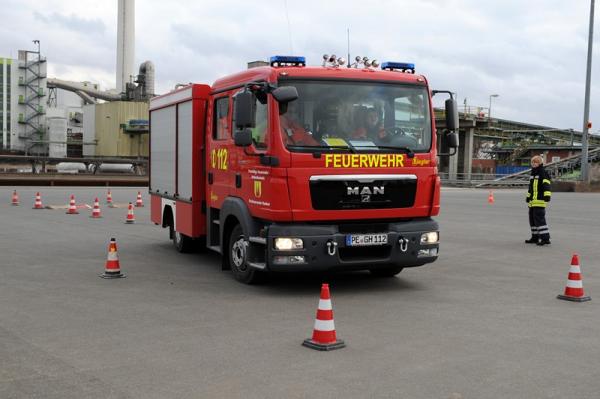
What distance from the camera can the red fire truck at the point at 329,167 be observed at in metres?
8.00

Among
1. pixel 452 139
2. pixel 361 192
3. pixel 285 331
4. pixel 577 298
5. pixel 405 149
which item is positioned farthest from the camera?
pixel 452 139

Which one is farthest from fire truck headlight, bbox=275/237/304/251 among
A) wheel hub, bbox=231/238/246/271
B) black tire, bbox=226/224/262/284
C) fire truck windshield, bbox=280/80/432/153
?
Result: fire truck windshield, bbox=280/80/432/153

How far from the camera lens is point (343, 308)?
754 centimetres

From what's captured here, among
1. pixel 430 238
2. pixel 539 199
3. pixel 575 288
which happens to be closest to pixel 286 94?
pixel 430 238

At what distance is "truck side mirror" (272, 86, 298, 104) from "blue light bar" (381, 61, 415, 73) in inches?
72.9

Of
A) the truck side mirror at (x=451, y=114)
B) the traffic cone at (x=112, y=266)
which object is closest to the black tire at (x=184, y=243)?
the traffic cone at (x=112, y=266)

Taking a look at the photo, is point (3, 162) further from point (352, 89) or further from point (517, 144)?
point (352, 89)

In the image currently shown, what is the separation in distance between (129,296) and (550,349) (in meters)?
4.88

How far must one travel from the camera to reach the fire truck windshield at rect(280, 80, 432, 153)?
26.5 feet

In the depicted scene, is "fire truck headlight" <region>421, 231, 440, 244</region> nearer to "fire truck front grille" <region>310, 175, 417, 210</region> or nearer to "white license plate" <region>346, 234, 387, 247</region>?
"fire truck front grille" <region>310, 175, 417, 210</region>

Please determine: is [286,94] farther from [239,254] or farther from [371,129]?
[239,254]

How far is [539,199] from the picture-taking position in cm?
1384

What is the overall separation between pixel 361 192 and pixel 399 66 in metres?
2.09

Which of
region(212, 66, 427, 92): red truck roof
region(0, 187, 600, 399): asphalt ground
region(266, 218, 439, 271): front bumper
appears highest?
region(212, 66, 427, 92): red truck roof
